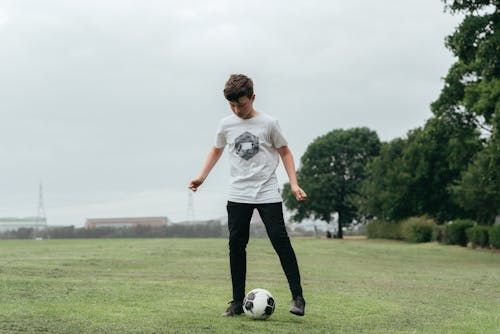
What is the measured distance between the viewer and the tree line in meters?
27.4

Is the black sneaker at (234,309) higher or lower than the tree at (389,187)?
lower

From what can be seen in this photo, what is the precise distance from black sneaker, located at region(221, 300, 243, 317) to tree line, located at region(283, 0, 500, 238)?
772 inches

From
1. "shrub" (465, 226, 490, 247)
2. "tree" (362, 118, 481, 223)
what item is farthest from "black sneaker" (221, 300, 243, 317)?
"tree" (362, 118, 481, 223)

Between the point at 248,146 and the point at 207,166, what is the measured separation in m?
0.70

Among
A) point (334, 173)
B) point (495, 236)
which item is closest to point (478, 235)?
point (495, 236)

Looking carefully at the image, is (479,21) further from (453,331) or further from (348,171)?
(348,171)

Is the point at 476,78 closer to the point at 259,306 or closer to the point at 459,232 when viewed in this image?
the point at 459,232

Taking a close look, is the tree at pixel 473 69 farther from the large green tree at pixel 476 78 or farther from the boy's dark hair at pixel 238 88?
the boy's dark hair at pixel 238 88

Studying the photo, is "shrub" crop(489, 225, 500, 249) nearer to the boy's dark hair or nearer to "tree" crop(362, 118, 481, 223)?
"tree" crop(362, 118, 481, 223)

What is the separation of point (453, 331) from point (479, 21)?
915 inches

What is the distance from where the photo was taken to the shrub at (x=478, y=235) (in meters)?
41.4

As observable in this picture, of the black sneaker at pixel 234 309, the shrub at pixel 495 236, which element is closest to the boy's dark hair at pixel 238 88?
the black sneaker at pixel 234 309

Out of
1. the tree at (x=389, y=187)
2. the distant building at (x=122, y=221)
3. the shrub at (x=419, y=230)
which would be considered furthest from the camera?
the distant building at (x=122, y=221)

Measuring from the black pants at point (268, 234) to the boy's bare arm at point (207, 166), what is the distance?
1.49 ft
